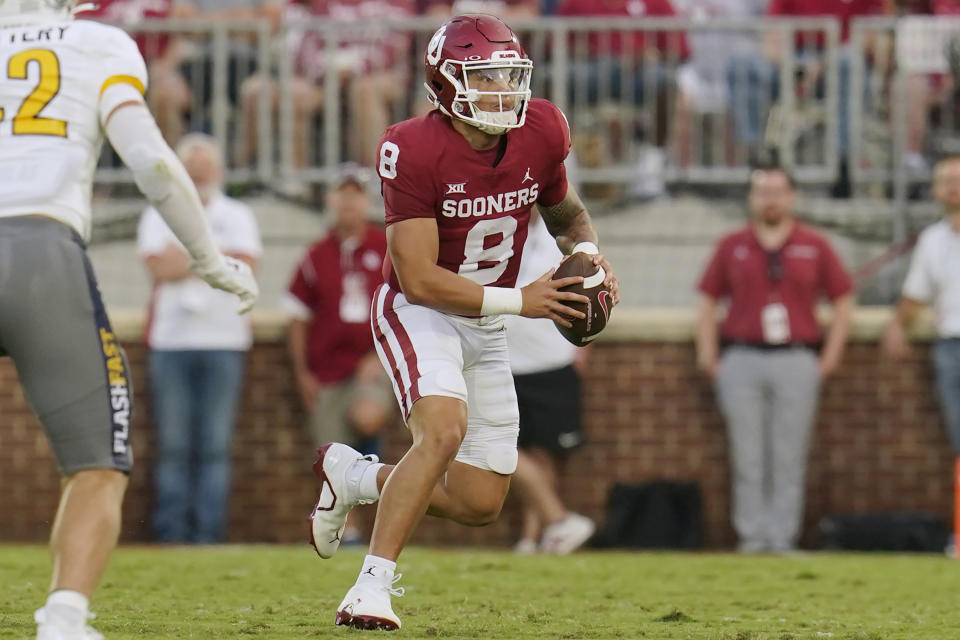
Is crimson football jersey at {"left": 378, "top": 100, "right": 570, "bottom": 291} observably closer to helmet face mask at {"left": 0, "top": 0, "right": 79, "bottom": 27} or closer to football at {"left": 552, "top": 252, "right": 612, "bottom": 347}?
football at {"left": 552, "top": 252, "right": 612, "bottom": 347}

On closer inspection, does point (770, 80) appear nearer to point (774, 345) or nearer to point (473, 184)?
point (774, 345)

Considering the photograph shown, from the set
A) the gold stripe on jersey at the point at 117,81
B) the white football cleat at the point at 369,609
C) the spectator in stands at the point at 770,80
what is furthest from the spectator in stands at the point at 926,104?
the gold stripe on jersey at the point at 117,81

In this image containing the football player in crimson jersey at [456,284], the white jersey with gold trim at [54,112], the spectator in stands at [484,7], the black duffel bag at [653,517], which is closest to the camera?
the white jersey with gold trim at [54,112]

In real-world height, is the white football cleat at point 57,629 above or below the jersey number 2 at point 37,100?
below

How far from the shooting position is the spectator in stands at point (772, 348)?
32.3 feet

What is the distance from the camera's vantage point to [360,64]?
1106 centimetres

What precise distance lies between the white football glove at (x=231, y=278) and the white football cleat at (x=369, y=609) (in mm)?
964

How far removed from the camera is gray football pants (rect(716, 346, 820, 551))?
387 inches

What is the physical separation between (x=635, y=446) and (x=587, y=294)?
5171 millimetres

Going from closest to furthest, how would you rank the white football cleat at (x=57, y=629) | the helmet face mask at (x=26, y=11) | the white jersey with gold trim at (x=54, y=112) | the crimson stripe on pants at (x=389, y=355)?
the white football cleat at (x=57, y=629) < the white jersey with gold trim at (x=54, y=112) < the helmet face mask at (x=26, y=11) < the crimson stripe on pants at (x=389, y=355)

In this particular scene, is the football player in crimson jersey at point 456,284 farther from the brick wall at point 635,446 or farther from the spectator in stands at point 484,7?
the spectator in stands at point 484,7

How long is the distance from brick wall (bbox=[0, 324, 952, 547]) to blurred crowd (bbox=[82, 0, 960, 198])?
1449 millimetres

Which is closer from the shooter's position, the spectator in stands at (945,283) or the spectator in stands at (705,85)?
the spectator in stands at (945,283)

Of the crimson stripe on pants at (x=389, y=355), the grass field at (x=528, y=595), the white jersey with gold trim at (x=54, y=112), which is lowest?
the grass field at (x=528, y=595)
